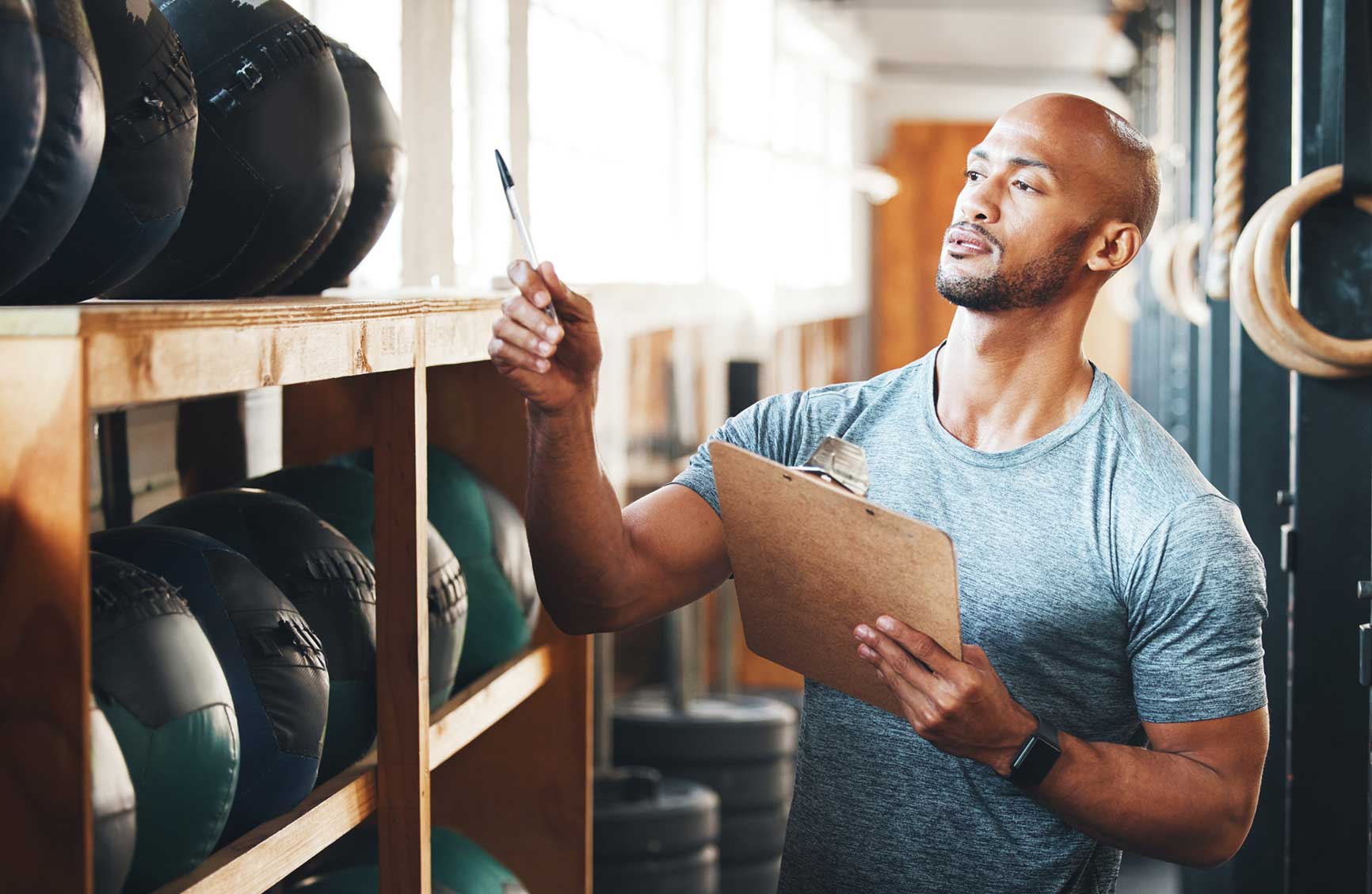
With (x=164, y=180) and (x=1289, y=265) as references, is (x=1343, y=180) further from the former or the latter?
(x=164, y=180)

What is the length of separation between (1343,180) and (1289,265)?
59 cm

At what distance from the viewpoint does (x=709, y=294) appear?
493 centimetres

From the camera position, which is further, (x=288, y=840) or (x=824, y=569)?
(x=824, y=569)

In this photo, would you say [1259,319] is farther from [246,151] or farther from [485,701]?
[246,151]

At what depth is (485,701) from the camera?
74.7 inches

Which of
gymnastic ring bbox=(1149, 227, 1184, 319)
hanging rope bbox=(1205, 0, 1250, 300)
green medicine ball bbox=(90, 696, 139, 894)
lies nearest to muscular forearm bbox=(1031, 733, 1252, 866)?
green medicine ball bbox=(90, 696, 139, 894)

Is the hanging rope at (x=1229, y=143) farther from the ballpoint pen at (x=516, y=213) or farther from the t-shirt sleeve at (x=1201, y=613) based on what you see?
the ballpoint pen at (x=516, y=213)

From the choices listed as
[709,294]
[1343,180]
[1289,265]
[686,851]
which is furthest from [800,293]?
[1343,180]

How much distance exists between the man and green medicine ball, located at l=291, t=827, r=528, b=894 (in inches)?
15.9

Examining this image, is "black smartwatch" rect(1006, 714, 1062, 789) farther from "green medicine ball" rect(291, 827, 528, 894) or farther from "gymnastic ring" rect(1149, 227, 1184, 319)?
"gymnastic ring" rect(1149, 227, 1184, 319)

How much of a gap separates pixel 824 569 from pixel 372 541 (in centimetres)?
58

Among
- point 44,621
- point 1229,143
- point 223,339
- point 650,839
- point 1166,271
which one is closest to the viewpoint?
point 44,621

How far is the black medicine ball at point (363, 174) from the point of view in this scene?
1657mm

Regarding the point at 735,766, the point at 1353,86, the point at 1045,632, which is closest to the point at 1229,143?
the point at 1353,86
